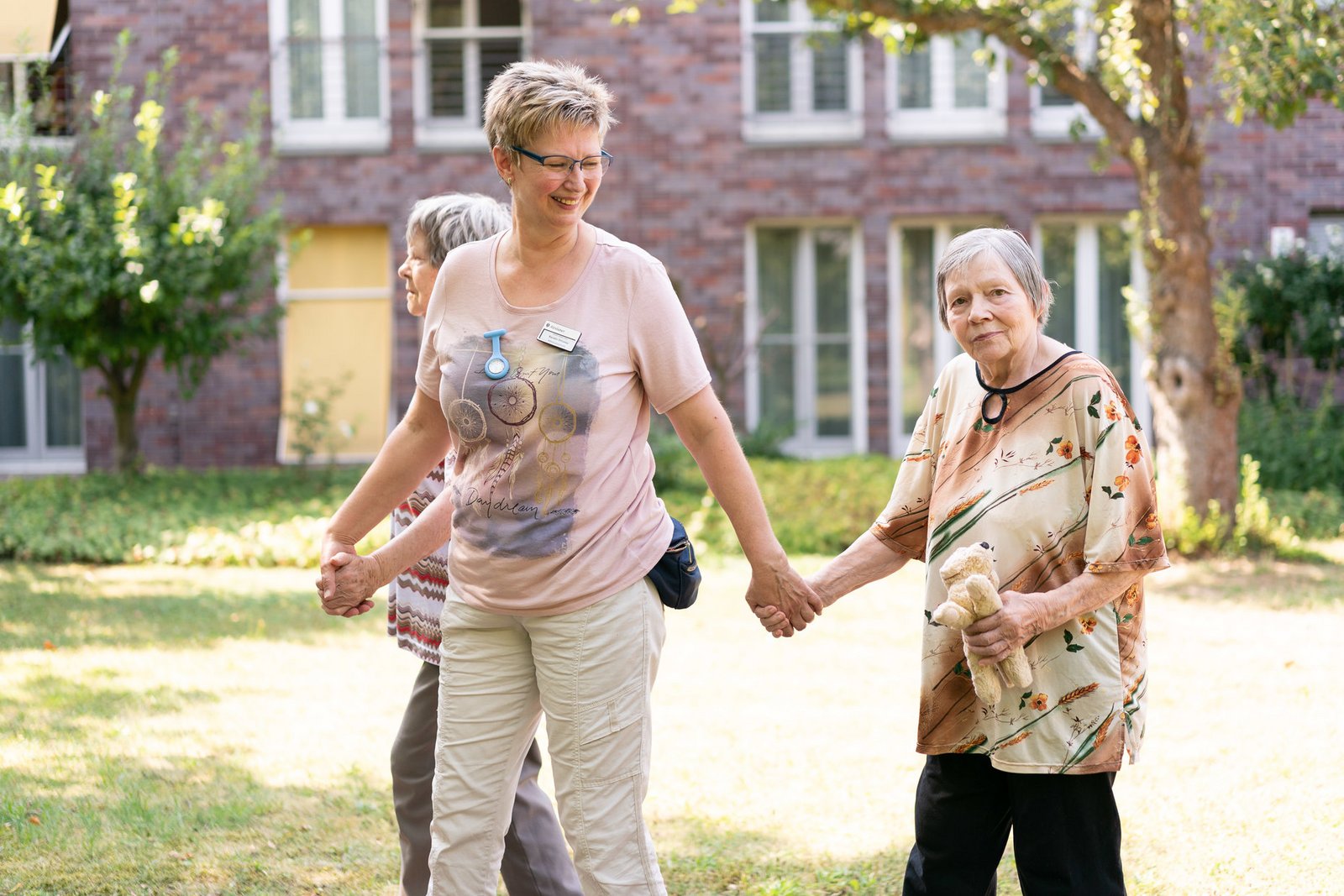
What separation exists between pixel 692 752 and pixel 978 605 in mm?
3119

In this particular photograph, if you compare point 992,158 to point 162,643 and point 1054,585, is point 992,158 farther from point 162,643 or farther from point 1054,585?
point 1054,585

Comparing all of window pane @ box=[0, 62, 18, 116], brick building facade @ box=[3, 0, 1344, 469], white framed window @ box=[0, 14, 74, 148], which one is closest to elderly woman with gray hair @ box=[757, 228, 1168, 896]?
white framed window @ box=[0, 14, 74, 148]

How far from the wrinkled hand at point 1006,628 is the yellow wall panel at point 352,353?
14975 millimetres

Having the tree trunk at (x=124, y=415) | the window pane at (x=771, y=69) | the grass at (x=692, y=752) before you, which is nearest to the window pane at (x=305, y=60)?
the tree trunk at (x=124, y=415)

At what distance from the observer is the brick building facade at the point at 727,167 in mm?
16859

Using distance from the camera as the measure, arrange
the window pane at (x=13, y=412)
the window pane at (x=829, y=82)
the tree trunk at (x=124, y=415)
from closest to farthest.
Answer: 1. the tree trunk at (x=124, y=415)
2. the window pane at (x=829, y=82)
3. the window pane at (x=13, y=412)

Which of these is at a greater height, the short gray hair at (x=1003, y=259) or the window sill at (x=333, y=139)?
the window sill at (x=333, y=139)

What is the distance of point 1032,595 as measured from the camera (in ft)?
8.93

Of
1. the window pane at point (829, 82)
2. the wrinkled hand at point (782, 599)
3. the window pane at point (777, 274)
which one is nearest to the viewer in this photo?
the wrinkled hand at point (782, 599)

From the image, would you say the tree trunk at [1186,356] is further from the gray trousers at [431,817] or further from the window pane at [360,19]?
the window pane at [360,19]

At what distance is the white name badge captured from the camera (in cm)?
276

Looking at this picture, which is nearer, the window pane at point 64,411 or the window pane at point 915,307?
the window pane at point 915,307

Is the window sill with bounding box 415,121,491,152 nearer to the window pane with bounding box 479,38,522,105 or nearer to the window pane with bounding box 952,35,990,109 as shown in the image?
A: the window pane with bounding box 479,38,522,105

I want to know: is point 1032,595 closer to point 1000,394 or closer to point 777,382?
point 1000,394
